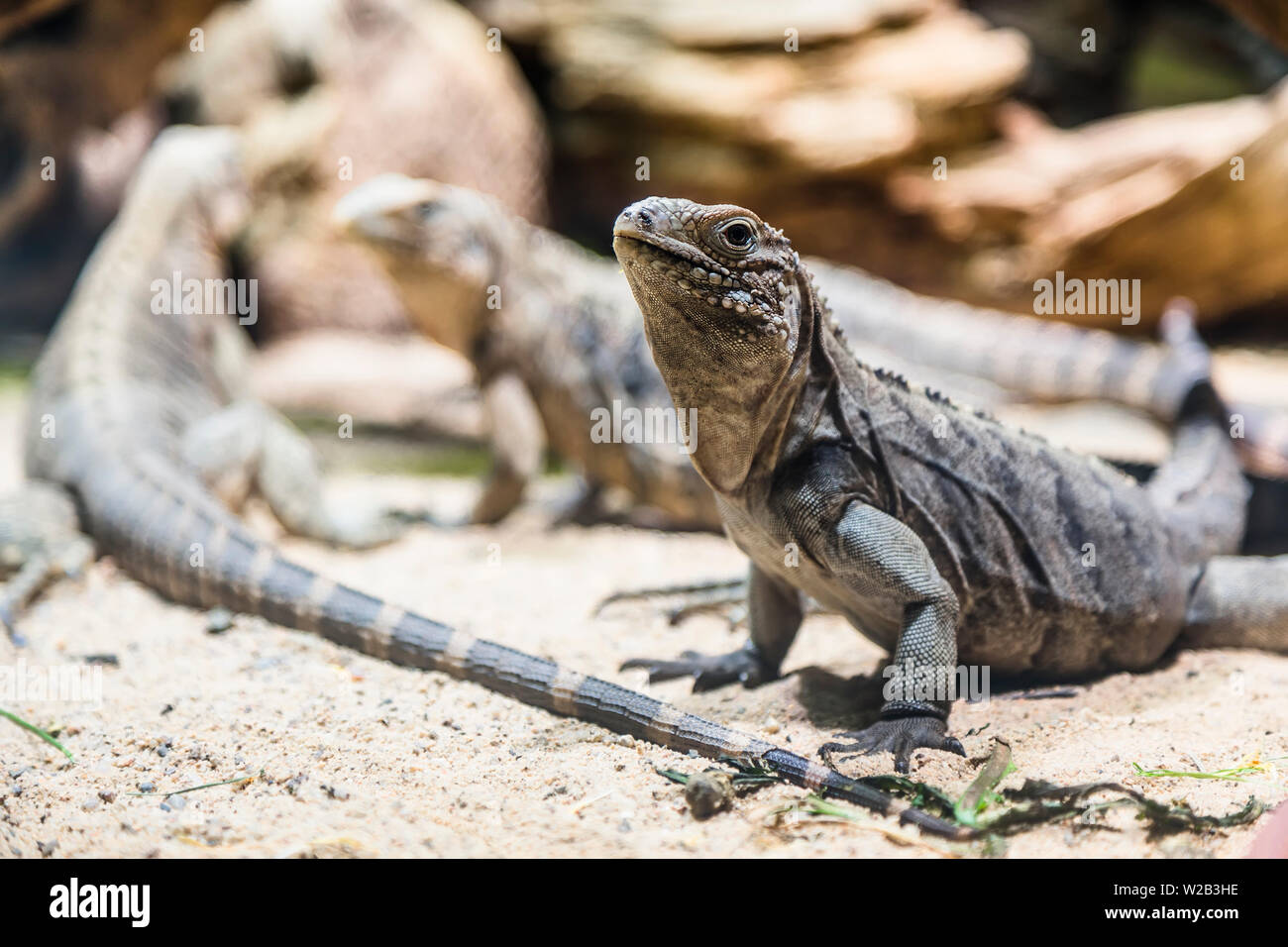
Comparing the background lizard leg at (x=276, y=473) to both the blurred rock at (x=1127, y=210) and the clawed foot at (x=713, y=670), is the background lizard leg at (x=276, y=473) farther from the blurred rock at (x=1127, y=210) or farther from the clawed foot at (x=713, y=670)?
the blurred rock at (x=1127, y=210)

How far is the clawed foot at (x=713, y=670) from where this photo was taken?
188 inches

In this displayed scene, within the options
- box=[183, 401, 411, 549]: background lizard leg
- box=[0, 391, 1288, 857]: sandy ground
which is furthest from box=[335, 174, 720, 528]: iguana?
box=[0, 391, 1288, 857]: sandy ground

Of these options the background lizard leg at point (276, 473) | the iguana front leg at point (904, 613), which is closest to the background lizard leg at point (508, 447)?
the background lizard leg at point (276, 473)

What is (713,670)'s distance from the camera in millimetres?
4805

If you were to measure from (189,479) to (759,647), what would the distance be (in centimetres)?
397

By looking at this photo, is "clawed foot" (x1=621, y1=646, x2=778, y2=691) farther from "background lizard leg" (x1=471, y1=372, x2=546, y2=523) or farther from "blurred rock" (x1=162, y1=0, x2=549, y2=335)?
"blurred rock" (x1=162, y1=0, x2=549, y2=335)

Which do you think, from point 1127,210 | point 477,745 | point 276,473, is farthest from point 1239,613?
point 1127,210

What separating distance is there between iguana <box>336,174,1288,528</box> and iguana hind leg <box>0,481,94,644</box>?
271 centimetres

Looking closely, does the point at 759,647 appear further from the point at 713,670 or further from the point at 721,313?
the point at 721,313

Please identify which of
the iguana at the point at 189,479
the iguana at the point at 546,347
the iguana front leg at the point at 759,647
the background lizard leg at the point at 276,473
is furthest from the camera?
the iguana at the point at 546,347

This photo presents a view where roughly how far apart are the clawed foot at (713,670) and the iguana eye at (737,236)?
200 centimetres

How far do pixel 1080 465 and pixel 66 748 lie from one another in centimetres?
437

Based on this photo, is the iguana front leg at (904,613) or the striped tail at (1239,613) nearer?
the iguana front leg at (904,613)
